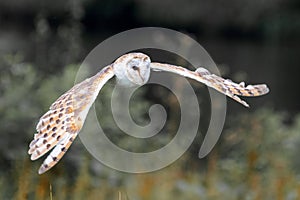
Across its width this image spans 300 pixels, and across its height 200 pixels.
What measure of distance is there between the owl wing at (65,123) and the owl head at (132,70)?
0.03 m

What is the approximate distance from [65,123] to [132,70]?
0.78 feet

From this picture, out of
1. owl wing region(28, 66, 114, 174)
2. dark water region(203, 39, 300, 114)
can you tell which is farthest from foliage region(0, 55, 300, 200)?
dark water region(203, 39, 300, 114)

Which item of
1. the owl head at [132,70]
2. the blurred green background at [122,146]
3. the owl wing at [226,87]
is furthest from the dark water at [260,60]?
the owl head at [132,70]

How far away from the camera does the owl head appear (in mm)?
2188

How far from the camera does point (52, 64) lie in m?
6.66

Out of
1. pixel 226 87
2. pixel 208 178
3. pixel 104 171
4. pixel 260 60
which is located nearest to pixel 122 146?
pixel 104 171

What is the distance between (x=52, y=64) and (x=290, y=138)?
2047mm

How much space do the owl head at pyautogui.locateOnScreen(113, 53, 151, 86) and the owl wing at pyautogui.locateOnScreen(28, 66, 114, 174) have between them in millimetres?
29

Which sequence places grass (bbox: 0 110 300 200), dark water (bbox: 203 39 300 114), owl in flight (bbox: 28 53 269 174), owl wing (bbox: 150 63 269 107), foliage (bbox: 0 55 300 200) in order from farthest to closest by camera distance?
dark water (bbox: 203 39 300 114) → foliage (bbox: 0 55 300 200) → grass (bbox: 0 110 300 200) → owl wing (bbox: 150 63 269 107) → owl in flight (bbox: 28 53 269 174)

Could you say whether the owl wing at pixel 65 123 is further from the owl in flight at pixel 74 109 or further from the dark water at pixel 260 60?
the dark water at pixel 260 60

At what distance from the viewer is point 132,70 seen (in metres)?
2.21

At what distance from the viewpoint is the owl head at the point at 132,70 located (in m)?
2.19

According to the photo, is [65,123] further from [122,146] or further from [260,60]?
[260,60]

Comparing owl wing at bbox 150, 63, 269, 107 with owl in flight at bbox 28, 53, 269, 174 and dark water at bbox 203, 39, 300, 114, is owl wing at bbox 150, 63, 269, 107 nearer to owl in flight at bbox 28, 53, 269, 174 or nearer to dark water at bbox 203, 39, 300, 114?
owl in flight at bbox 28, 53, 269, 174
